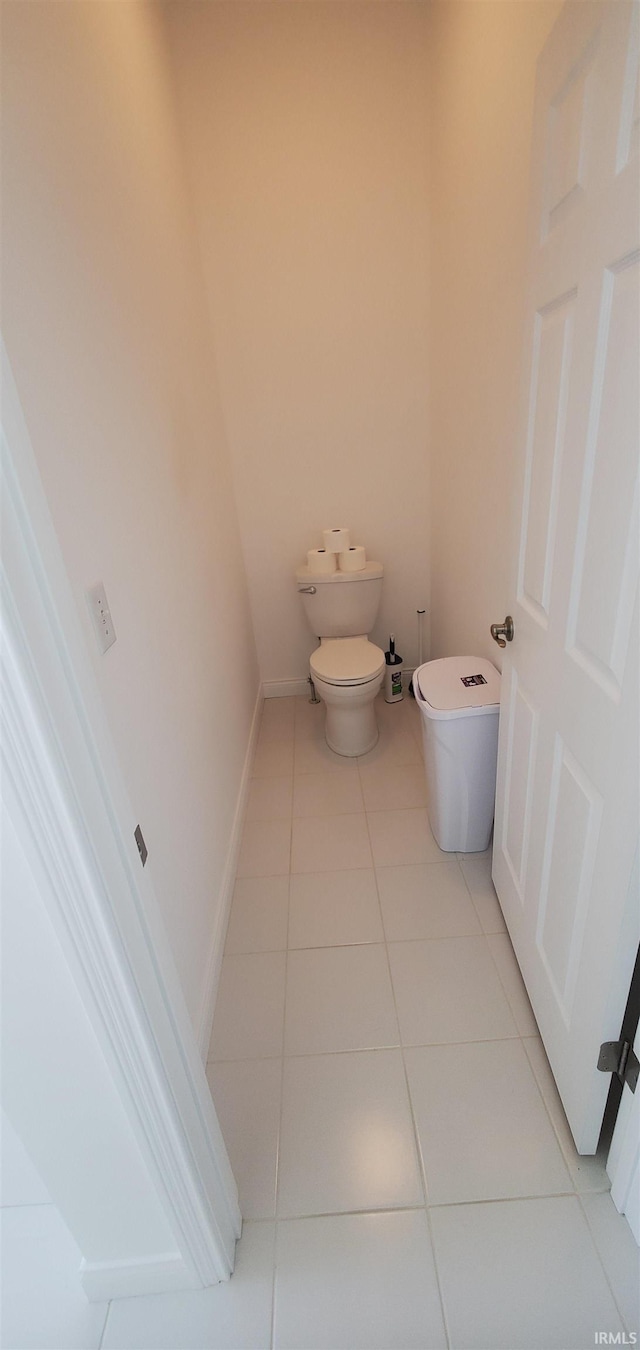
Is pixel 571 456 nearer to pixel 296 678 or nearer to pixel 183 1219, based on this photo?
pixel 183 1219

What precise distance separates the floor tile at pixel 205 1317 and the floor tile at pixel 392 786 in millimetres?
1269

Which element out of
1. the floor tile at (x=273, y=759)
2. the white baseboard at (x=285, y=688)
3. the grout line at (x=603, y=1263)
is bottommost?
the grout line at (x=603, y=1263)

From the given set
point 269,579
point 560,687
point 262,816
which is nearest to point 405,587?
point 269,579

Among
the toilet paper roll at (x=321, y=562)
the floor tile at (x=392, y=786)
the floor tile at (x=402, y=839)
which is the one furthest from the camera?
the toilet paper roll at (x=321, y=562)

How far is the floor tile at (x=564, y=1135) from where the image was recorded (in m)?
1.05

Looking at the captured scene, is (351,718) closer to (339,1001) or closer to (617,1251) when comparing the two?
(339,1001)

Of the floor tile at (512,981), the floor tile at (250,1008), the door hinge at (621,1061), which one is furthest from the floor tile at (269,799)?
the door hinge at (621,1061)

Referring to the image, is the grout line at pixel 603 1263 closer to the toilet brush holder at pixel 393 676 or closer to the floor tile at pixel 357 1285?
the floor tile at pixel 357 1285

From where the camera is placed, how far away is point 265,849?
6.34 ft

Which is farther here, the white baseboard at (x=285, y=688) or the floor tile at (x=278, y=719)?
the white baseboard at (x=285, y=688)

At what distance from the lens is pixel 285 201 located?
6.77 feet

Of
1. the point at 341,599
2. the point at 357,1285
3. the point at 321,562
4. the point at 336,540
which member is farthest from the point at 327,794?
the point at 357,1285

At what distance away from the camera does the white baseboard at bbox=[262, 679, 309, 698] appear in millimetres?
2938

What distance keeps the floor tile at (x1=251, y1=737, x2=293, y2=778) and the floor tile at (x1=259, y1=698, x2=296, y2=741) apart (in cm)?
4
